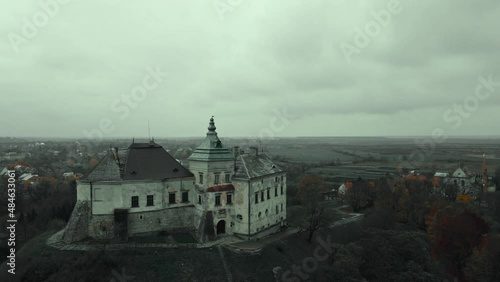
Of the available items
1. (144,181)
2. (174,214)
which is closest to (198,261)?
(174,214)

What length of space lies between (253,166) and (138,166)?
12227 mm

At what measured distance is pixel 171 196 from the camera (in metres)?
36.2

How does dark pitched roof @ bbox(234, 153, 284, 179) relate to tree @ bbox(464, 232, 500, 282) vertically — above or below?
above

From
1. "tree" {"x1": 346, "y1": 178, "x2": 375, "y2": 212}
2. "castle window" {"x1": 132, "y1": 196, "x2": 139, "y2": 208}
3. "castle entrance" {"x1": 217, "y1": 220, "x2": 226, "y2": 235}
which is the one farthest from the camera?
"tree" {"x1": 346, "y1": 178, "x2": 375, "y2": 212}

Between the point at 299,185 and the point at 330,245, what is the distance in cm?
3250

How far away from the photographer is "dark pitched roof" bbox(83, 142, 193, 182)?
33969mm

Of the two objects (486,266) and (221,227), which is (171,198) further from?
(486,266)

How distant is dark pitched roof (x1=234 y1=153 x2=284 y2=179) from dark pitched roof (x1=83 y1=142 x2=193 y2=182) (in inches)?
213

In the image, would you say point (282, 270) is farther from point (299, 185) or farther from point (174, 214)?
point (299, 185)

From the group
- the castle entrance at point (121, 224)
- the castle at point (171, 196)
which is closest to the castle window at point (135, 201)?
the castle at point (171, 196)

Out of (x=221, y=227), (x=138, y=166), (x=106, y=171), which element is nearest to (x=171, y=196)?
(x=138, y=166)

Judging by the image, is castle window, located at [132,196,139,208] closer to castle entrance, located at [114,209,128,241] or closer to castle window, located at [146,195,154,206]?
castle window, located at [146,195,154,206]

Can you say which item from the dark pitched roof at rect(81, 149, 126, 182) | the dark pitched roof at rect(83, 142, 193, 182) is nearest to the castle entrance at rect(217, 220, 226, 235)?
the dark pitched roof at rect(83, 142, 193, 182)

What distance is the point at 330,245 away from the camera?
3881 cm
